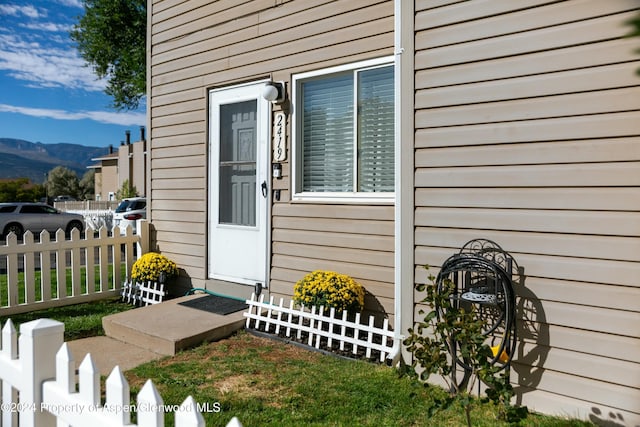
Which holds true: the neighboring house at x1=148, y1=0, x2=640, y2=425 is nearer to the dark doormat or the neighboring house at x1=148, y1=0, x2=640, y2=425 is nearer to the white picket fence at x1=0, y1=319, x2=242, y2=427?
the dark doormat

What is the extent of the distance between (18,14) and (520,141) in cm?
6447

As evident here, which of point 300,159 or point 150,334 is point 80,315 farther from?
point 300,159

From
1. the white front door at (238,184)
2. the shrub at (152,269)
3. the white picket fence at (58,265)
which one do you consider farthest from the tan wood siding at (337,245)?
the white picket fence at (58,265)

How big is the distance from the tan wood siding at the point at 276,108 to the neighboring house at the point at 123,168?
90.4 ft

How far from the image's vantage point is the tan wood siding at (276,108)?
4340mm

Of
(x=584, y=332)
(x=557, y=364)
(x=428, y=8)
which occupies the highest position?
(x=428, y=8)

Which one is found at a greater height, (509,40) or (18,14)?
(18,14)

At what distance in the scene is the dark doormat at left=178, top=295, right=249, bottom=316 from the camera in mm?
4910

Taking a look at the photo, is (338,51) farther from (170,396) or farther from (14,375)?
(14,375)

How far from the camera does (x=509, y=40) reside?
2.99 meters

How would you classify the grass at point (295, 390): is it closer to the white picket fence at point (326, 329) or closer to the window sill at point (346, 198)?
the white picket fence at point (326, 329)

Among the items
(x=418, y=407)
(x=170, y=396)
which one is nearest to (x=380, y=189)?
(x=418, y=407)

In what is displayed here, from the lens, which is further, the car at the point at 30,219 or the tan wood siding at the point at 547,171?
the car at the point at 30,219

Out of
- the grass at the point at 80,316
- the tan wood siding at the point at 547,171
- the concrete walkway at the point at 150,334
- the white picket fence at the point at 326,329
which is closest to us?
the tan wood siding at the point at 547,171
